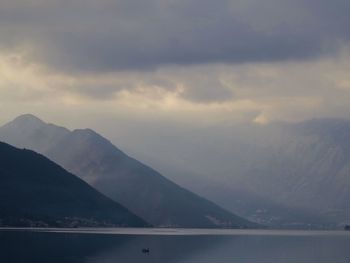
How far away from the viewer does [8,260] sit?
7411 inches

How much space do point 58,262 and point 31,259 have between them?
23.9 feet

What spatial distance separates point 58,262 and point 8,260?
15017mm

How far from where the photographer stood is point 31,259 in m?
200

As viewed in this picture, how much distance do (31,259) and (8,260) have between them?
11910mm

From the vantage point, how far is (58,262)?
19850 centimetres
